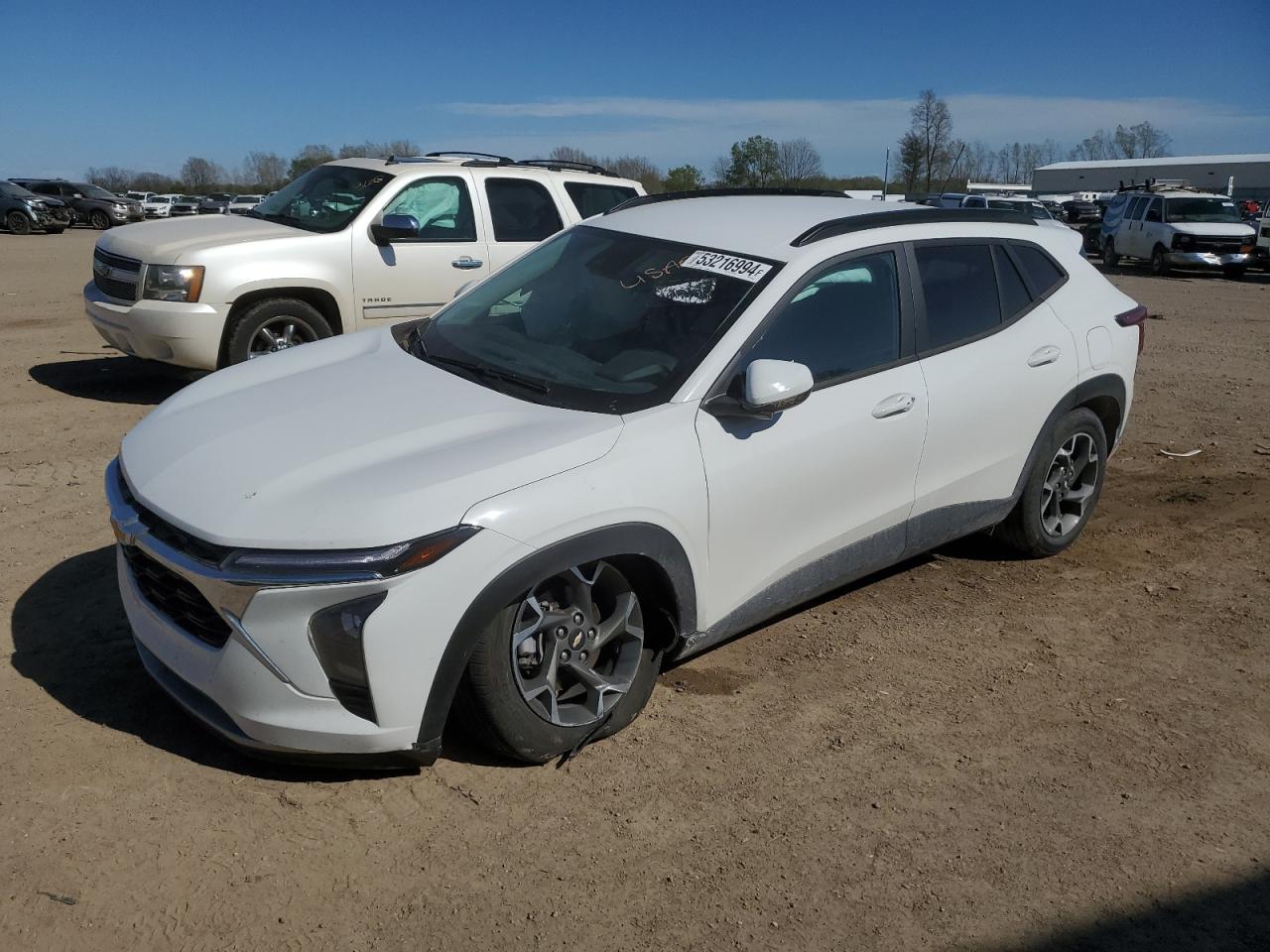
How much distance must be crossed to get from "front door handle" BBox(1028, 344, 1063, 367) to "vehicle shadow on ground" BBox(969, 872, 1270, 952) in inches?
97.1

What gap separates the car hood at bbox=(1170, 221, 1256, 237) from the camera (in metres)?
23.6

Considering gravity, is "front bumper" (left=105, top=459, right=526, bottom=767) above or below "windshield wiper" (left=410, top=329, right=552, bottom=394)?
below

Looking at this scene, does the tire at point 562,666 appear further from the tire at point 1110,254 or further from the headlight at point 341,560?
the tire at point 1110,254

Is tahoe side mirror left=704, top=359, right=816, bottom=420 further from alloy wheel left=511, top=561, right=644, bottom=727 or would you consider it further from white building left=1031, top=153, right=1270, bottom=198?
white building left=1031, top=153, right=1270, bottom=198

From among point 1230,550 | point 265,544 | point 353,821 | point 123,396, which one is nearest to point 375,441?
point 265,544

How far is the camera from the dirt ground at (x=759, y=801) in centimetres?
290

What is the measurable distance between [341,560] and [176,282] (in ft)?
18.4

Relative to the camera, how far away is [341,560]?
2.97 meters

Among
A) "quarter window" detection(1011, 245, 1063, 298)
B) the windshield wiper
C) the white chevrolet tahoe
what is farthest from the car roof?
the white chevrolet tahoe

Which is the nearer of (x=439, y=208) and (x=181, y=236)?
(x=181, y=236)

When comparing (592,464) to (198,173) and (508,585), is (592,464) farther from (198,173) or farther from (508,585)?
(198,173)

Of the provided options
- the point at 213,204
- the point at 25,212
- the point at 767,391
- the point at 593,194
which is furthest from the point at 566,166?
the point at 213,204

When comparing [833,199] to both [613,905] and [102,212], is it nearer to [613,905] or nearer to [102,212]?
[613,905]

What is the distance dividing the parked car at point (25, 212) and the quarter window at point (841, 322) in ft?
114
